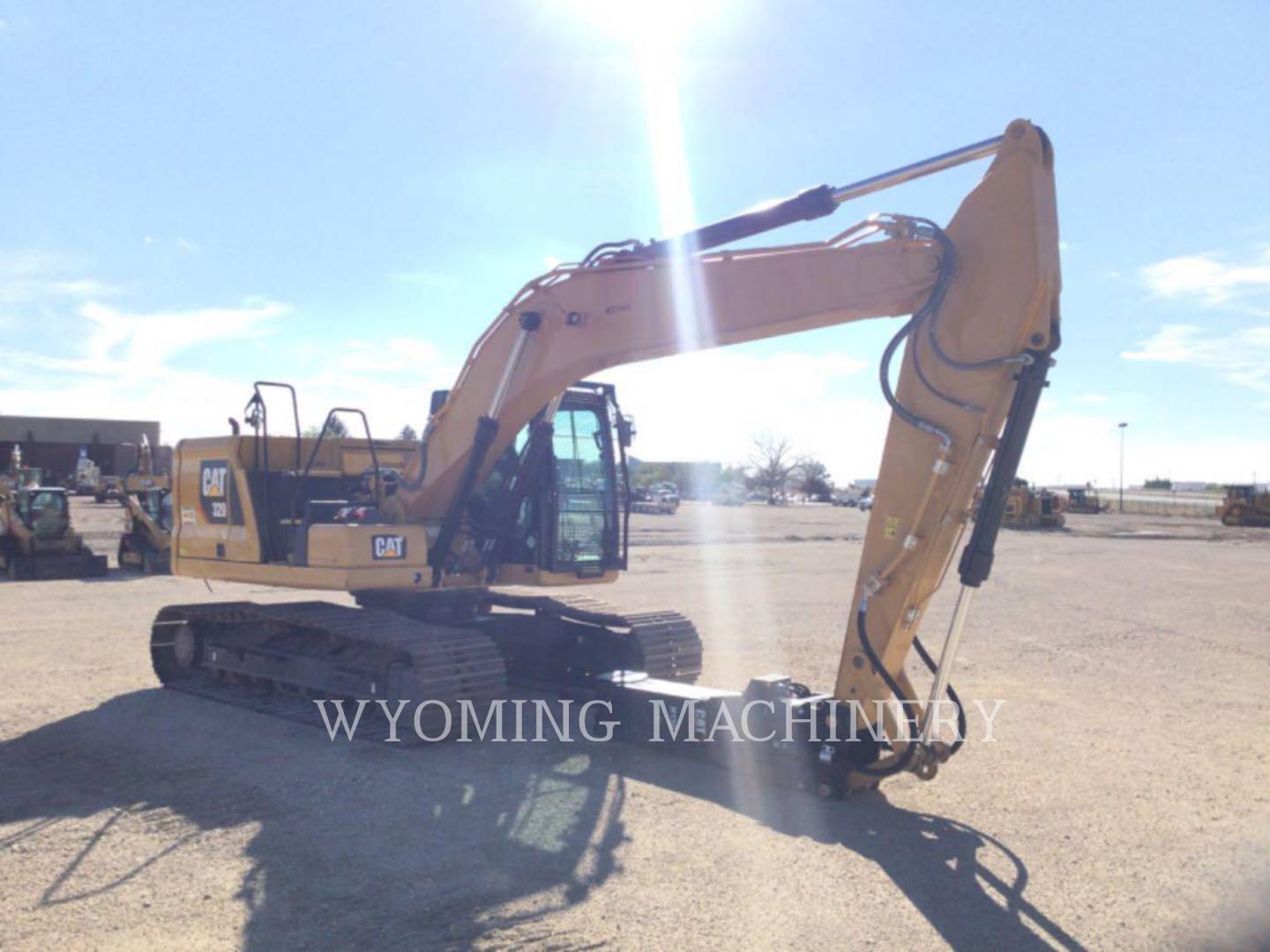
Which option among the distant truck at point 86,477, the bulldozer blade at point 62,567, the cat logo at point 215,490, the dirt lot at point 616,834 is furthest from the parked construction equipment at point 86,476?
the cat logo at point 215,490

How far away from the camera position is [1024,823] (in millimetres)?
6645

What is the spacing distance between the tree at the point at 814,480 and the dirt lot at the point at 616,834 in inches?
3780

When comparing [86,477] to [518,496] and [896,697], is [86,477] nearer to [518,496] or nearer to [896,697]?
[518,496]

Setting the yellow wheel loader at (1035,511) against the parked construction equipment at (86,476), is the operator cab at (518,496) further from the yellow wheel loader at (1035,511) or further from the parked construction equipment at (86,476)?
the parked construction equipment at (86,476)

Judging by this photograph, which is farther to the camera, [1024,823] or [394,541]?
[394,541]

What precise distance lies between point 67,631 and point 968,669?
37.2 feet

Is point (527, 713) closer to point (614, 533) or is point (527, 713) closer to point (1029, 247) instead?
point (614, 533)

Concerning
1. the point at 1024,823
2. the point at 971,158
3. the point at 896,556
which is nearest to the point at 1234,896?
the point at 1024,823

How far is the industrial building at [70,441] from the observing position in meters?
58.3

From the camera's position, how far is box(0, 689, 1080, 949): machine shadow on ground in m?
5.20

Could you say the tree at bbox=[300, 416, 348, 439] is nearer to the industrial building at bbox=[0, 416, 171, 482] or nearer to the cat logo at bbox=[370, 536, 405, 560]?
the cat logo at bbox=[370, 536, 405, 560]

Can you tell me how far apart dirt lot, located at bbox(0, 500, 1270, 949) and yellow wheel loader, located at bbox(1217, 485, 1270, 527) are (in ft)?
149

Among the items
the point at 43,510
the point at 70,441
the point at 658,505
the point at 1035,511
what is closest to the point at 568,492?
the point at 43,510

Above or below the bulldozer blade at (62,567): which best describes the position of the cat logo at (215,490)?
above
